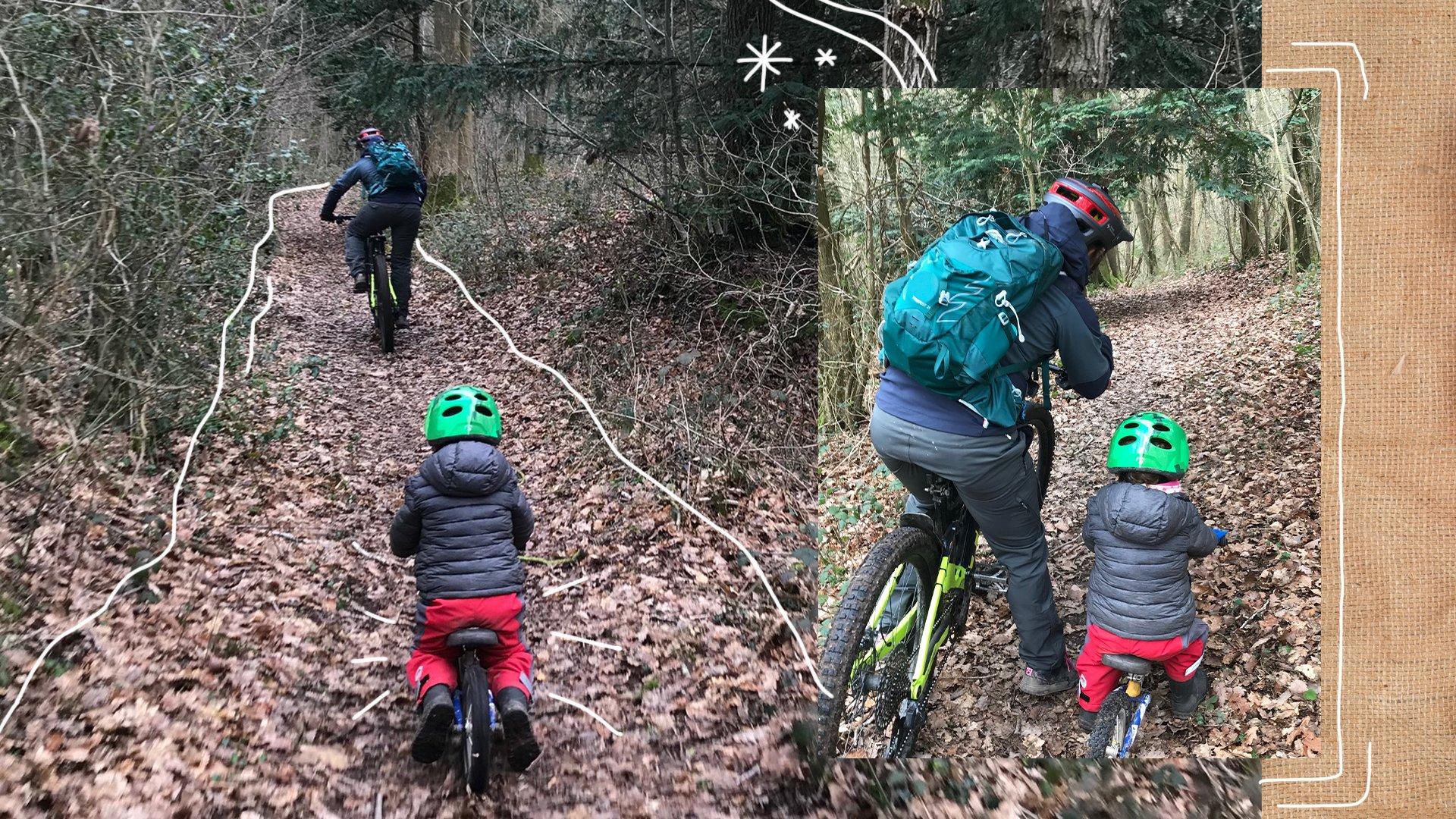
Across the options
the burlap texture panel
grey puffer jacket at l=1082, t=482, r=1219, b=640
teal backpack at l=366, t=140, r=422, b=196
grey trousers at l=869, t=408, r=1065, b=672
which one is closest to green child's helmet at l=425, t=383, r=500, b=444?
teal backpack at l=366, t=140, r=422, b=196

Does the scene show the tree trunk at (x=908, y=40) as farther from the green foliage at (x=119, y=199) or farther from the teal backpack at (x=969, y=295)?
the green foliage at (x=119, y=199)

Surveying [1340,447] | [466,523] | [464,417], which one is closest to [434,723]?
[466,523]

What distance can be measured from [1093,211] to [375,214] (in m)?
2.15

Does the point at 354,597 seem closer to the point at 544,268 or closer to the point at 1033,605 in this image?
the point at 544,268

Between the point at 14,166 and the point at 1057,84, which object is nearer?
the point at 14,166

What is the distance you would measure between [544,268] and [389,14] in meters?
0.92

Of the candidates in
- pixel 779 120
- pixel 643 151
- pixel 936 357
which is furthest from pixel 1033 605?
pixel 643 151

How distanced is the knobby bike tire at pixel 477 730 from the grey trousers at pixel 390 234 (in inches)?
55.3

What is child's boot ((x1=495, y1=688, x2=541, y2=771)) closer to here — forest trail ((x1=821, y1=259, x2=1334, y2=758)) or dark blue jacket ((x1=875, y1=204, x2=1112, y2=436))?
forest trail ((x1=821, y1=259, x2=1334, y2=758))

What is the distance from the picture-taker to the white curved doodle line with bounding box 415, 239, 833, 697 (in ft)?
9.54

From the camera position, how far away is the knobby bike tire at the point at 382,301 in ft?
9.28

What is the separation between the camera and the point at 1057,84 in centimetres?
340

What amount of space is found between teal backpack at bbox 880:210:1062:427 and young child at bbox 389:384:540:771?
145 centimetres

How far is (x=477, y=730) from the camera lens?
322 cm
